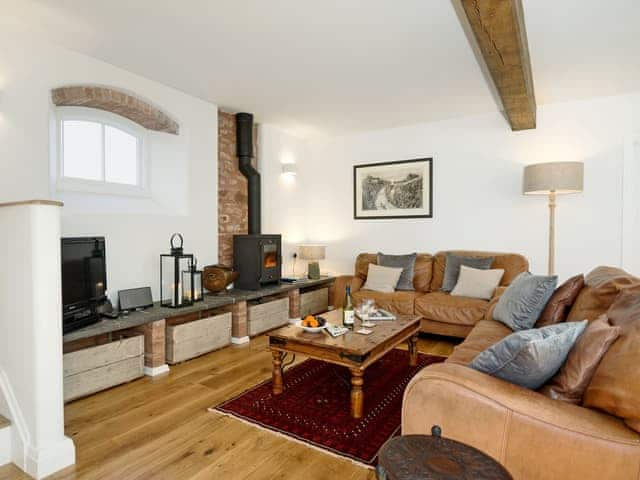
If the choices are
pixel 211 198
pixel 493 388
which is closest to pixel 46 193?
pixel 211 198

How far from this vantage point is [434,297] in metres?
4.06

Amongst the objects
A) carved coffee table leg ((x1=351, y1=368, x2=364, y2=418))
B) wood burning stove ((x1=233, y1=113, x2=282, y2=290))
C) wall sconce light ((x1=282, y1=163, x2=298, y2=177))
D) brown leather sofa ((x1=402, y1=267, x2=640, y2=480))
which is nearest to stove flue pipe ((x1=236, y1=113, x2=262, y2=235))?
wood burning stove ((x1=233, y1=113, x2=282, y2=290))

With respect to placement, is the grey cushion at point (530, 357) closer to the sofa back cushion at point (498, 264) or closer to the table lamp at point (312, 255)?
the sofa back cushion at point (498, 264)

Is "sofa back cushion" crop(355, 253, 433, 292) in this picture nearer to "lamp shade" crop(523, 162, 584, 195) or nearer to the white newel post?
"lamp shade" crop(523, 162, 584, 195)

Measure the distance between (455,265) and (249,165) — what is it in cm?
269

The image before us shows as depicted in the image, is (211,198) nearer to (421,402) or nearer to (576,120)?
(421,402)

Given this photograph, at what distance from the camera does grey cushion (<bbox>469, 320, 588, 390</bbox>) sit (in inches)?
56.4

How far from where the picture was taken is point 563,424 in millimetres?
1253

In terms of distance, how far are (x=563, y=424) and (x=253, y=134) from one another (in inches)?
174

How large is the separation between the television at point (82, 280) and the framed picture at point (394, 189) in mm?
3433

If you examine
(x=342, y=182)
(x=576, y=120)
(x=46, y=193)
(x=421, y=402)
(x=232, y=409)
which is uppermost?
(x=576, y=120)

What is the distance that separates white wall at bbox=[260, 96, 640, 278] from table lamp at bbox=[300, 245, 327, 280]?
1.17 feet

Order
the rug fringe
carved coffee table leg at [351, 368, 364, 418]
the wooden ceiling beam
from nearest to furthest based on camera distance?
1. the rug fringe
2. the wooden ceiling beam
3. carved coffee table leg at [351, 368, 364, 418]

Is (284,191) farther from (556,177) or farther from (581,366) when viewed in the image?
(581,366)
